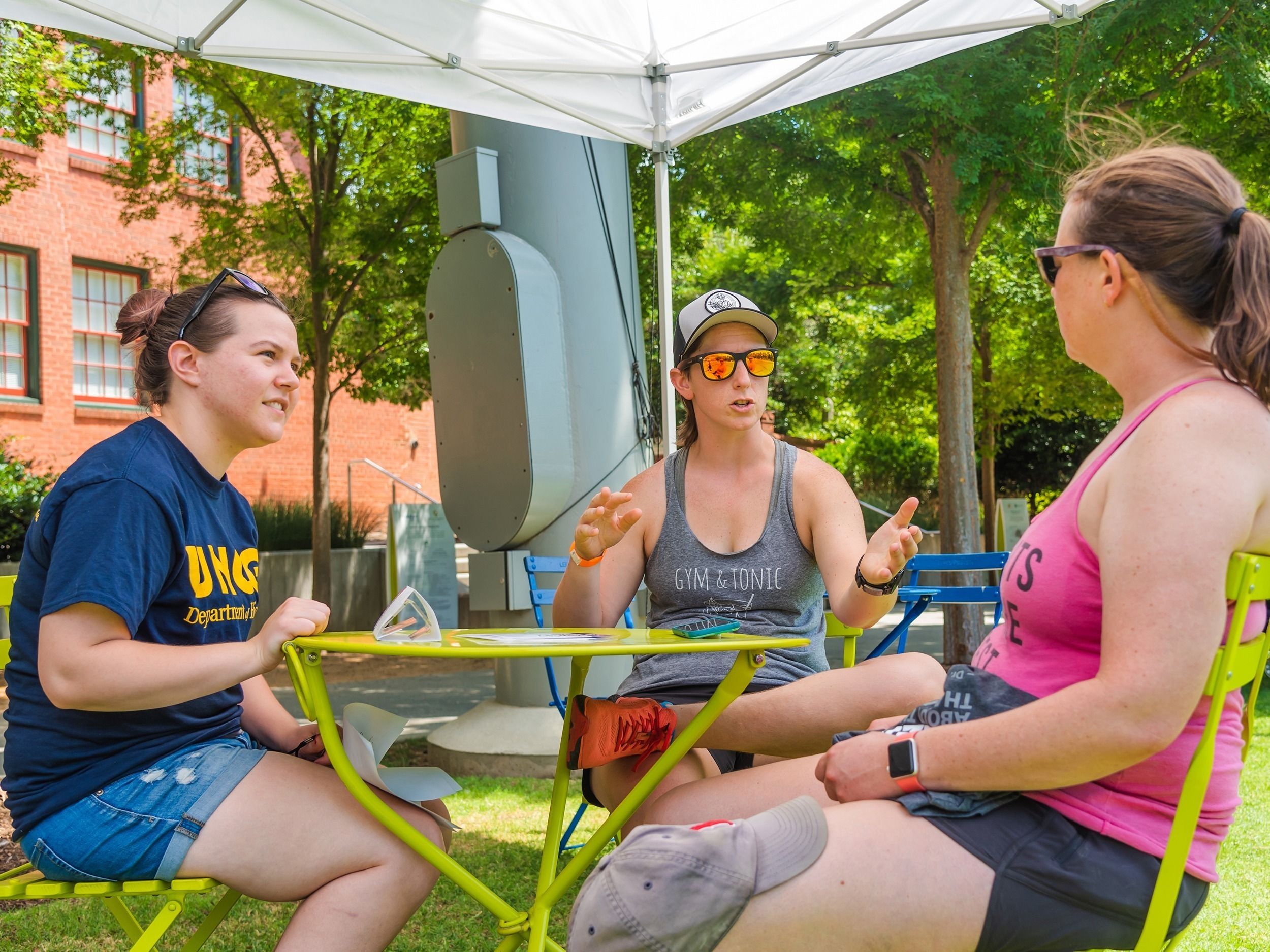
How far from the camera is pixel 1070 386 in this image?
1365cm

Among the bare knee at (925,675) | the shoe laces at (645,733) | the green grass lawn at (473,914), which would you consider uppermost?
the bare knee at (925,675)

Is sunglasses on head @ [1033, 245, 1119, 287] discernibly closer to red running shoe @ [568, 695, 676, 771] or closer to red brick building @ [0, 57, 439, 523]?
red running shoe @ [568, 695, 676, 771]

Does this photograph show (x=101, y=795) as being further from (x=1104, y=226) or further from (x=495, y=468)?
(x=495, y=468)

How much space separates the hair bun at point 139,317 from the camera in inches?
87.2

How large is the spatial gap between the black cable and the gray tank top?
3.12m

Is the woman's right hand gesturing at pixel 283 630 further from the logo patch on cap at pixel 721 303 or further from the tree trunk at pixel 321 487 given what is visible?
the tree trunk at pixel 321 487

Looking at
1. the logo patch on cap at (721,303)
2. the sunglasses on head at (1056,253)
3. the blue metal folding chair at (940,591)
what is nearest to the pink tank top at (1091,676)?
the sunglasses on head at (1056,253)

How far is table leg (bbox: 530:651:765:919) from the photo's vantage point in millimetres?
2008

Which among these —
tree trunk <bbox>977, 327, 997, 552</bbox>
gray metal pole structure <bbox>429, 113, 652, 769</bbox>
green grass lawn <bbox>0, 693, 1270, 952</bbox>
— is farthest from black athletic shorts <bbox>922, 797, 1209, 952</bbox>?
tree trunk <bbox>977, 327, 997, 552</bbox>

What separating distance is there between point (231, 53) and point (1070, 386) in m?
11.8

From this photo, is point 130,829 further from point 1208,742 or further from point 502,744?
point 502,744

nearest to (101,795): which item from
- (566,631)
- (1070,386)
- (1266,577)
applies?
(566,631)

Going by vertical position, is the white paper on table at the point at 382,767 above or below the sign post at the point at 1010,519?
below

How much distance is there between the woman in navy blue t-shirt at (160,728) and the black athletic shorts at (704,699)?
67cm
